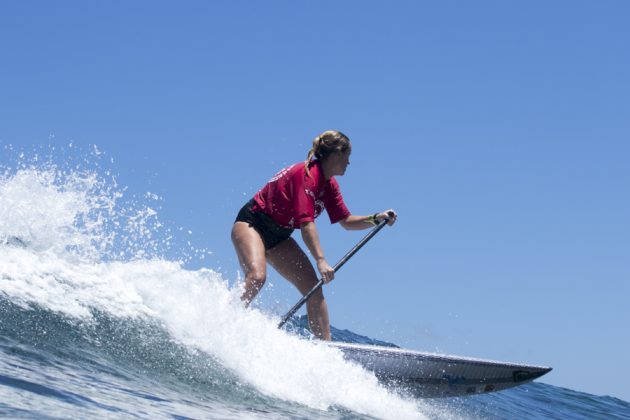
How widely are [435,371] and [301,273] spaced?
1603mm

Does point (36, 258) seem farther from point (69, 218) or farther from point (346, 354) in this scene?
point (346, 354)

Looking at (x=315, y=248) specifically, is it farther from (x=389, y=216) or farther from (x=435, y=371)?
(x=435, y=371)

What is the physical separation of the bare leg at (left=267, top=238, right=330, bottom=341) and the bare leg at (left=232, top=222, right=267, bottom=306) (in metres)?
0.28

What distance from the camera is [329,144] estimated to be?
20.8 ft

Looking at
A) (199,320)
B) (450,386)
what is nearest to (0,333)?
(199,320)

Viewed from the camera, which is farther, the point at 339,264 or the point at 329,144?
the point at 339,264

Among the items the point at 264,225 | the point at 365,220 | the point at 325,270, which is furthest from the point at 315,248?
the point at 365,220

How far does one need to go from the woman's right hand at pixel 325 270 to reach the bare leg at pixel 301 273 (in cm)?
30

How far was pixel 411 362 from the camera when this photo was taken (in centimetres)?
675

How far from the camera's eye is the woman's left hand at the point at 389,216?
23.0ft

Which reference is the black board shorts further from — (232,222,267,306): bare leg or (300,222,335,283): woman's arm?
(300,222,335,283): woman's arm

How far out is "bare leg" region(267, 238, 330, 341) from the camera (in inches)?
261

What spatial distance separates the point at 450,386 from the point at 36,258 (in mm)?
4018

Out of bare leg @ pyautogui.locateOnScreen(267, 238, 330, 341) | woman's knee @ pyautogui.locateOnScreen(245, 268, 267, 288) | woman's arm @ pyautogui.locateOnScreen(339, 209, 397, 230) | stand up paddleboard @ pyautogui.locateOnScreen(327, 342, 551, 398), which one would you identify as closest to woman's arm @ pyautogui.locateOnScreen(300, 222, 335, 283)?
bare leg @ pyautogui.locateOnScreen(267, 238, 330, 341)
